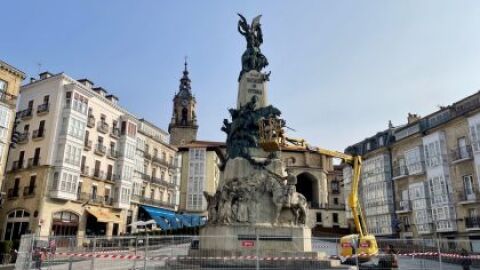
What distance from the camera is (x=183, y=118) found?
251 ft

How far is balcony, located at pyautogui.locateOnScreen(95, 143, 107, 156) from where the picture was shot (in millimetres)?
41188

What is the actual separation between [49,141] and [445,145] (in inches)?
1461

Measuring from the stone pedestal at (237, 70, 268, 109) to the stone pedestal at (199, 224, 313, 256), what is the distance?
6677 mm

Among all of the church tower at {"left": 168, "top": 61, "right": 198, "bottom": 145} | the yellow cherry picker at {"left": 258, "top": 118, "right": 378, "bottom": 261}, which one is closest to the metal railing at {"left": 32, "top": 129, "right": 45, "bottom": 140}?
the yellow cherry picker at {"left": 258, "top": 118, "right": 378, "bottom": 261}

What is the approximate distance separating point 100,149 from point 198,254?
31.0 m

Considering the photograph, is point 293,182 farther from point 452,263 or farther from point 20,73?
point 20,73

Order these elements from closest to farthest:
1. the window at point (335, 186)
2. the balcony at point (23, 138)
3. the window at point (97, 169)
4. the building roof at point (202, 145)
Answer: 1. the balcony at point (23, 138)
2. the window at point (97, 169)
3. the building roof at point (202, 145)
4. the window at point (335, 186)

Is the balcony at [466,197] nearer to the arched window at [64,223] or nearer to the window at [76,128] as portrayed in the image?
the arched window at [64,223]

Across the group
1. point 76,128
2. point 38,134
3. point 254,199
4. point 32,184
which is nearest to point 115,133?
point 76,128

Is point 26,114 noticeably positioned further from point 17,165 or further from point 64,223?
point 64,223

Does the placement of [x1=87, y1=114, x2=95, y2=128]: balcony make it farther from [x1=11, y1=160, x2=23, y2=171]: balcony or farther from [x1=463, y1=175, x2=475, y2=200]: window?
[x1=463, y1=175, x2=475, y2=200]: window

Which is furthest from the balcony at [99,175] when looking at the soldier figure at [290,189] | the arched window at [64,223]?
the soldier figure at [290,189]

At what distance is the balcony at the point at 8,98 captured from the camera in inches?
1313

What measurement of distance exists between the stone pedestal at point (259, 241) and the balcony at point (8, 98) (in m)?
25.8
